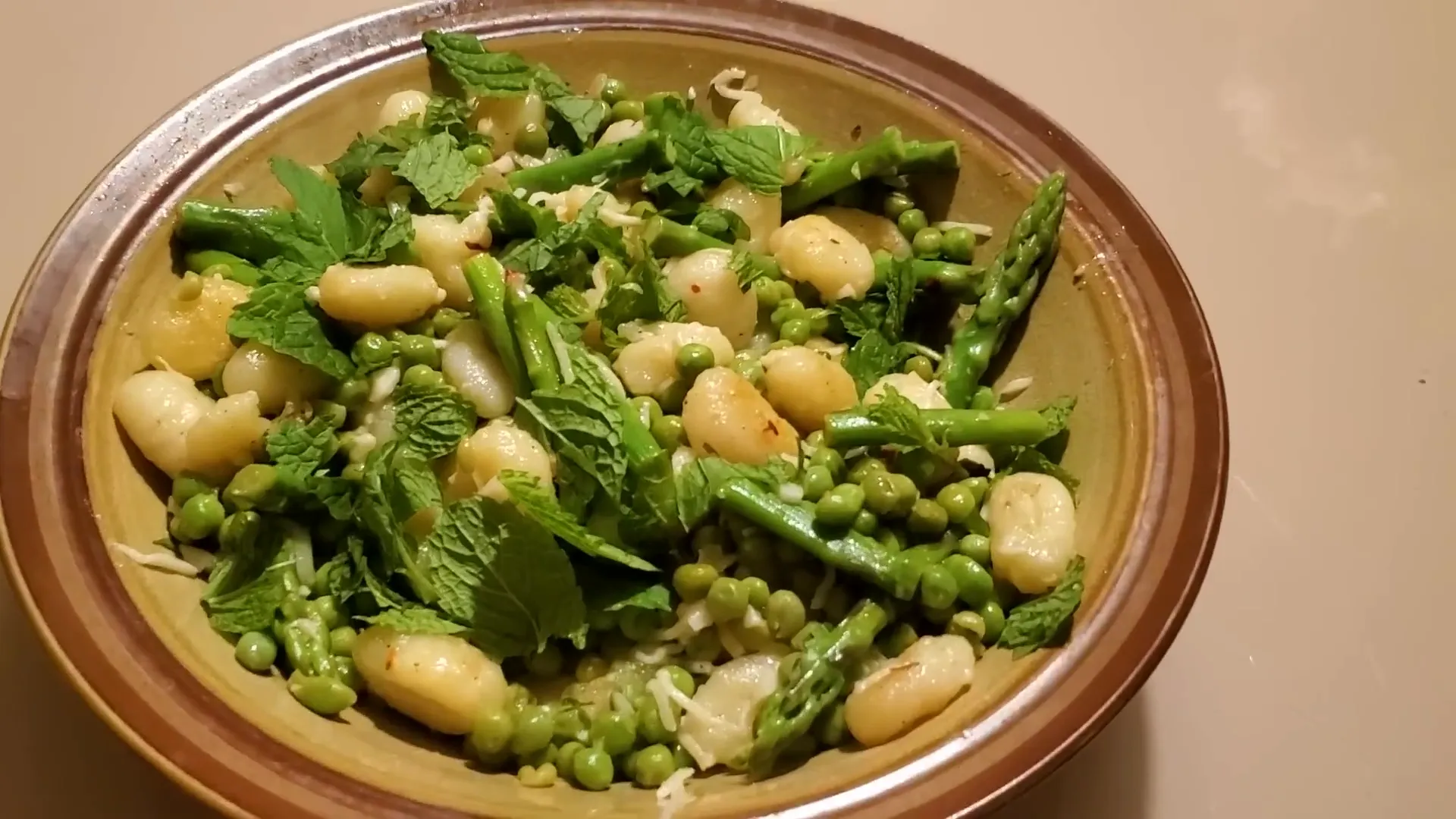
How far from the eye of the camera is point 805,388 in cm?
196

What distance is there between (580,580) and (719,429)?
0.32 meters

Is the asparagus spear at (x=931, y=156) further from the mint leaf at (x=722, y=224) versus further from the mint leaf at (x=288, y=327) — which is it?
the mint leaf at (x=288, y=327)

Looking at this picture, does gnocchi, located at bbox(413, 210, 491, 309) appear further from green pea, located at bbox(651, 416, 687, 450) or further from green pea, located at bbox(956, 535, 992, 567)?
green pea, located at bbox(956, 535, 992, 567)

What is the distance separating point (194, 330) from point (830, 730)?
1230 millimetres

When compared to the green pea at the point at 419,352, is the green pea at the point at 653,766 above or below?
below

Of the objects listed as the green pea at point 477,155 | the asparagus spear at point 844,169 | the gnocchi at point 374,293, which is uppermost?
the green pea at point 477,155

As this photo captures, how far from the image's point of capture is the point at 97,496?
1760 millimetres

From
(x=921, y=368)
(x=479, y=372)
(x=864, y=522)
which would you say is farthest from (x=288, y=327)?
(x=921, y=368)

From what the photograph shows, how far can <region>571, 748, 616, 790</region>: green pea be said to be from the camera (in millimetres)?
1659

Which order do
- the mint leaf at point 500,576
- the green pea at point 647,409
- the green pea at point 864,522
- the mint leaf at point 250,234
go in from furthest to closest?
the mint leaf at point 250,234 < the green pea at point 647,409 < the green pea at point 864,522 < the mint leaf at point 500,576

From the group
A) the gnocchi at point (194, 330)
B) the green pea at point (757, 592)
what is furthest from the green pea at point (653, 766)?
the gnocchi at point (194, 330)

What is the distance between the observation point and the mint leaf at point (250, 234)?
205 centimetres

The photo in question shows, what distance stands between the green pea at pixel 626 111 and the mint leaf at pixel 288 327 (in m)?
0.78

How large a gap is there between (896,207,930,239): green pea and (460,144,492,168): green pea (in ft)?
2.68
